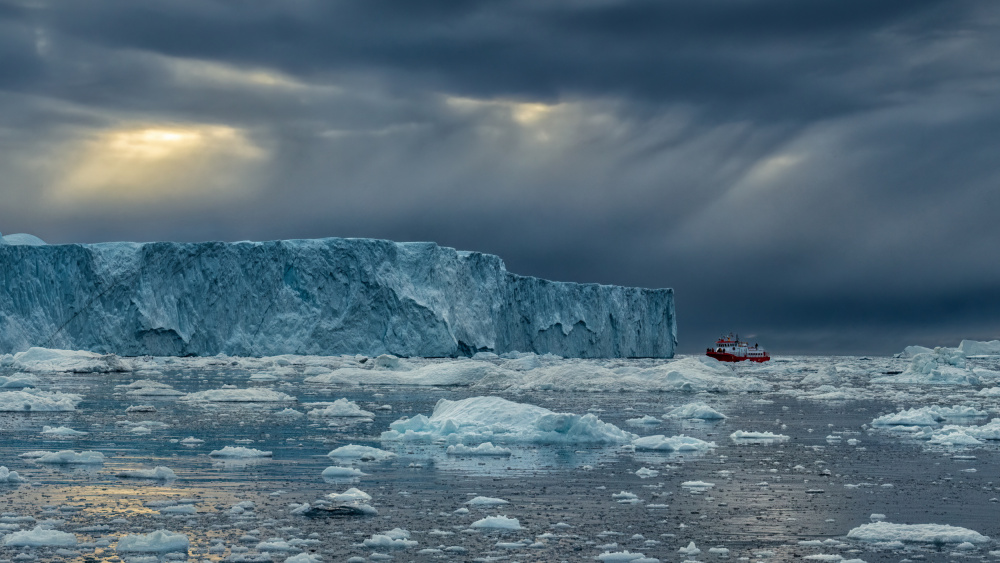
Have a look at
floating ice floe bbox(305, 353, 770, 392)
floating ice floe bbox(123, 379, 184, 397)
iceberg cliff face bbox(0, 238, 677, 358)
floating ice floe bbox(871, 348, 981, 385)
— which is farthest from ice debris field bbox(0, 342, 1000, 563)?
iceberg cliff face bbox(0, 238, 677, 358)

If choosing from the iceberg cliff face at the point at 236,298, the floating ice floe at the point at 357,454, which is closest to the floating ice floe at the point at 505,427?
the floating ice floe at the point at 357,454

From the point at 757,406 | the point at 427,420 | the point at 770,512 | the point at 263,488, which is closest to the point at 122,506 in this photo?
the point at 263,488

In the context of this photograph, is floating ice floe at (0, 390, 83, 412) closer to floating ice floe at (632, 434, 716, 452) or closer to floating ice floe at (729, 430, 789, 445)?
floating ice floe at (632, 434, 716, 452)

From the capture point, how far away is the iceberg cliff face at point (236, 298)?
40844 millimetres

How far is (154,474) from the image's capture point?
27.0 feet

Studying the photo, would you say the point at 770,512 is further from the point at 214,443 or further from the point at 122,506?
the point at 214,443

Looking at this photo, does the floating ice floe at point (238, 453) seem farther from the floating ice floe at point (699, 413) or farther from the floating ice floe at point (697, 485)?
the floating ice floe at point (699, 413)

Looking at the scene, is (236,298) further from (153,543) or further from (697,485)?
(153,543)

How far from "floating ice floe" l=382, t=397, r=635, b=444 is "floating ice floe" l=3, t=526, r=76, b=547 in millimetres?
6294

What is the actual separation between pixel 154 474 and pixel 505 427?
504 cm

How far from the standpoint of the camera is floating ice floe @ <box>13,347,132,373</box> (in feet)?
101

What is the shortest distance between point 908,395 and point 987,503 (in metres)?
18.3

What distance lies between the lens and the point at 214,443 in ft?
36.3

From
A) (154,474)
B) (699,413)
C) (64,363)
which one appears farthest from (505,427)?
(64,363)
